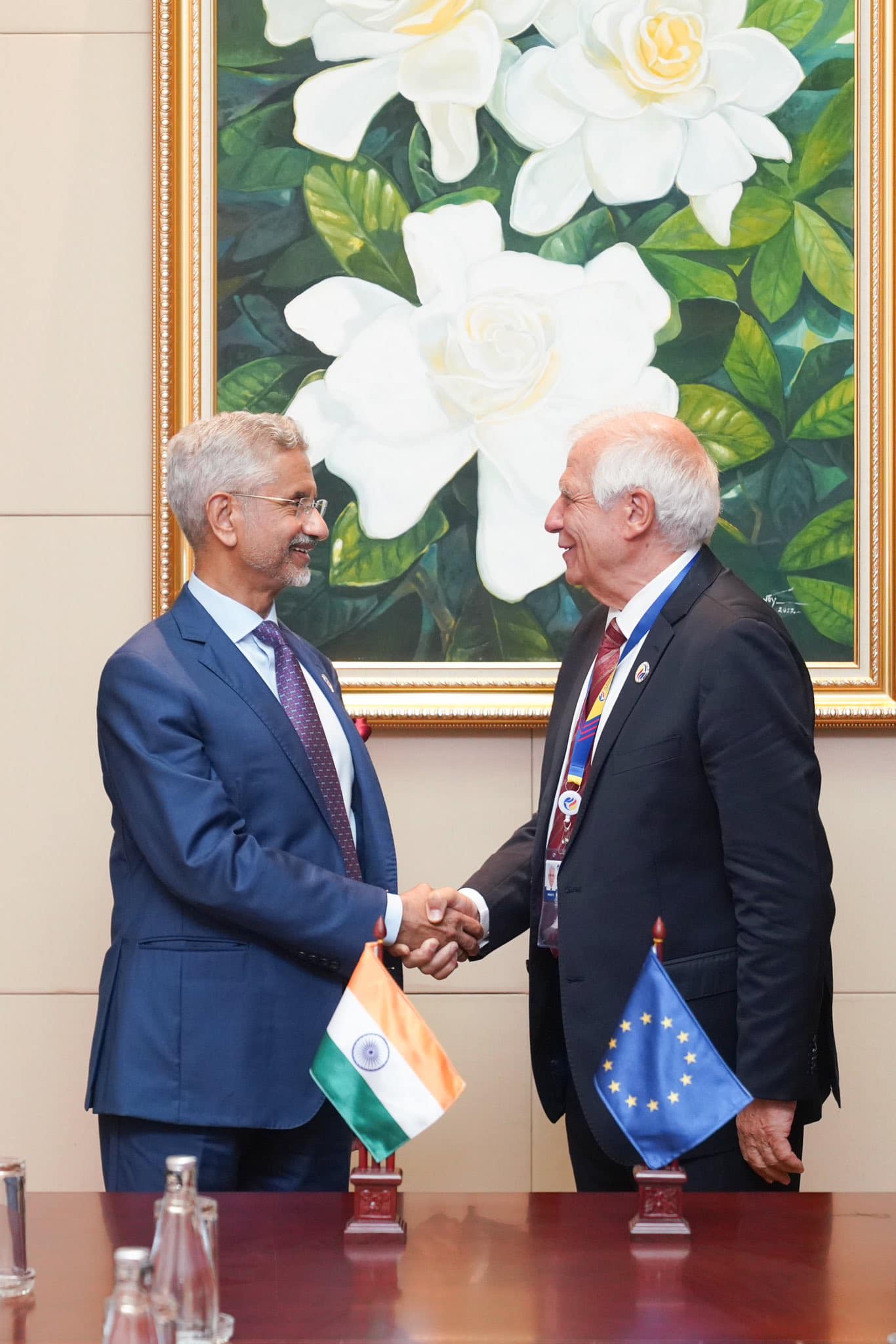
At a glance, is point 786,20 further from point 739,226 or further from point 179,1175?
point 179,1175

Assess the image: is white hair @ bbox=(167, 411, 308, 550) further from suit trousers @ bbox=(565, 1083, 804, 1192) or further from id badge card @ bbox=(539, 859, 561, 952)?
suit trousers @ bbox=(565, 1083, 804, 1192)

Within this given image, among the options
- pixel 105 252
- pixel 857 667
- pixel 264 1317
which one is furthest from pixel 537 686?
pixel 264 1317

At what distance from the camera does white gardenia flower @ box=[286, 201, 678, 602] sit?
3.29 m

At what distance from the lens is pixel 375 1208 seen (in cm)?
182

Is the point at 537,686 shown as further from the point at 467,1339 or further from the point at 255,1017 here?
the point at 467,1339

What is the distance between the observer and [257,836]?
2441mm

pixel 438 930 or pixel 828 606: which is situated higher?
pixel 828 606

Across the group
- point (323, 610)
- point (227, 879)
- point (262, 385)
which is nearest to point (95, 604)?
point (323, 610)

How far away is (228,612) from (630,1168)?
117 cm

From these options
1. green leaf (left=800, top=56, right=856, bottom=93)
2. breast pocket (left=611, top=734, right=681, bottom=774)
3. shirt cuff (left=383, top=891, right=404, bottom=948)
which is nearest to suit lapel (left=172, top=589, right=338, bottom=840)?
shirt cuff (left=383, top=891, right=404, bottom=948)

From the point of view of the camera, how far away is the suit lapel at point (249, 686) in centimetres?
247

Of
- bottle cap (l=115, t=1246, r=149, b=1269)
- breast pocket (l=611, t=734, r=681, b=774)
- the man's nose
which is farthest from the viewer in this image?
the man's nose

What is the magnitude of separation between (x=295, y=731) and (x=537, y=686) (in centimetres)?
90

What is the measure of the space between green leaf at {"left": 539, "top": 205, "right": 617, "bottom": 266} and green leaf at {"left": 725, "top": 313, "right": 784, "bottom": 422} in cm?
36
